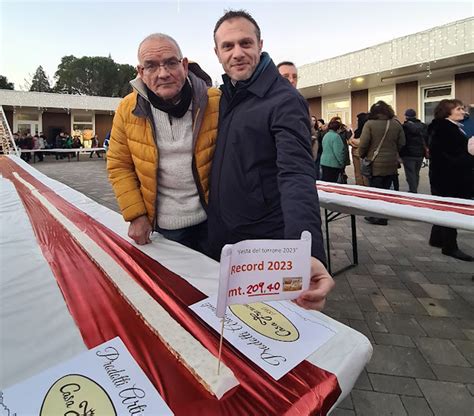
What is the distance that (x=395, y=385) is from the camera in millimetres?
1614

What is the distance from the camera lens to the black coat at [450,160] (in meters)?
3.24

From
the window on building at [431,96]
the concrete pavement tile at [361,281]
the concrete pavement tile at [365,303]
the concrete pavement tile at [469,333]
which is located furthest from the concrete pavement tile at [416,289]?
the window on building at [431,96]

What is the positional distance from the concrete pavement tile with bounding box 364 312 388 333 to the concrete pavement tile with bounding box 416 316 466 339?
9.6 inches

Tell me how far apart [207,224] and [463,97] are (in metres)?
15.0

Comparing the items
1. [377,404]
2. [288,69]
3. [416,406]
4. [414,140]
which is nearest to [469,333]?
[416,406]

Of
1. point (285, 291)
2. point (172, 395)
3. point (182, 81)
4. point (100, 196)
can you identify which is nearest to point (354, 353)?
point (285, 291)

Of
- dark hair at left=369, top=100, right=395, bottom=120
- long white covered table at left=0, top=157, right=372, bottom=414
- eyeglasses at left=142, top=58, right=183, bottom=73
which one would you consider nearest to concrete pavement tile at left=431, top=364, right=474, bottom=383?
long white covered table at left=0, top=157, right=372, bottom=414

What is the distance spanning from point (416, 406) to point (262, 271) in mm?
1359

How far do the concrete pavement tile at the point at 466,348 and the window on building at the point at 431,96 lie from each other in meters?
14.1

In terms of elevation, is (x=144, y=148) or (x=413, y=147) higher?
(x=413, y=147)

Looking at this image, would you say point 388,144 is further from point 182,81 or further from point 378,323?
point 182,81

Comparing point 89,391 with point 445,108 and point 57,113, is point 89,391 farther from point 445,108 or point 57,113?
point 57,113

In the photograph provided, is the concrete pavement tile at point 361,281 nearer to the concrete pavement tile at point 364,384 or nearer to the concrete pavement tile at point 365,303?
the concrete pavement tile at point 365,303

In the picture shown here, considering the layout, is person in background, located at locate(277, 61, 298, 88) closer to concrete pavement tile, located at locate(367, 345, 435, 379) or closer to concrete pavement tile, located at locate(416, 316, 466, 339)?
concrete pavement tile, located at locate(416, 316, 466, 339)
